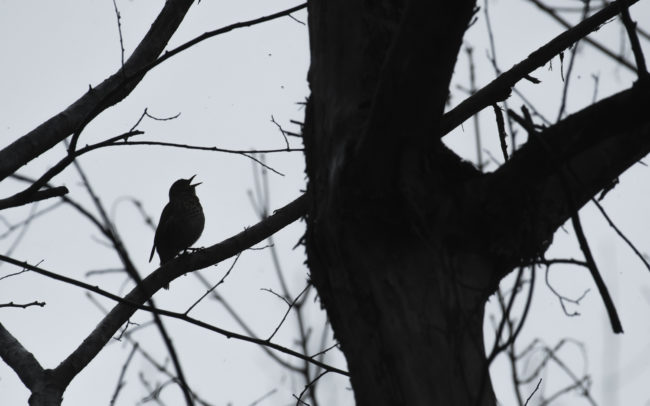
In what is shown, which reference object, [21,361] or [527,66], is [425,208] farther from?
[21,361]

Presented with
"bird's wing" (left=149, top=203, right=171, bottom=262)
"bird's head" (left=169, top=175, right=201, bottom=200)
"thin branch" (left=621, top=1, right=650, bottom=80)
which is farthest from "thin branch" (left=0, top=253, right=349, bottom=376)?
"bird's head" (left=169, top=175, right=201, bottom=200)

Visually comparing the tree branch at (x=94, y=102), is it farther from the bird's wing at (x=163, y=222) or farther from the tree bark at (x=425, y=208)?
the bird's wing at (x=163, y=222)

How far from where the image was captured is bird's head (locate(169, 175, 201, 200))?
26.2ft

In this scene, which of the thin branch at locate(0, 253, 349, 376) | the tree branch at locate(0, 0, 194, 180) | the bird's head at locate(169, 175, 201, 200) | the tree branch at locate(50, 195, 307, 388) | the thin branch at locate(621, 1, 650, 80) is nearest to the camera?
the thin branch at locate(621, 1, 650, 80)

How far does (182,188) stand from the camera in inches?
Answer: 318

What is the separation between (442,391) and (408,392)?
0.24 ft

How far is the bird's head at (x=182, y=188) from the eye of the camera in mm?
7980

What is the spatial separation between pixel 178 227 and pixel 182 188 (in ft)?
2.76

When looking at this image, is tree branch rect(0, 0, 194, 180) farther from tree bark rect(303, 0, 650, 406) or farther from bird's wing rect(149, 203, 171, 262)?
bird's wing rect(149, 203, 171, 262)

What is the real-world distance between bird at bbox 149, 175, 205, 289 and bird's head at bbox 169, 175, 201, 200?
15cm

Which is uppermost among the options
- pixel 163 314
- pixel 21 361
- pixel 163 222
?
pixel 163 222

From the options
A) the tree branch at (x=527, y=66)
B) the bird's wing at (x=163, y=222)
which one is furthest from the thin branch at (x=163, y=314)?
the bird's wing at (x=163, y=222)

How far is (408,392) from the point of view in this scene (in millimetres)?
1588

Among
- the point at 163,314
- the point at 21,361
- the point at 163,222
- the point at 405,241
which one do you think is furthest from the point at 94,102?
the point at 163,222
